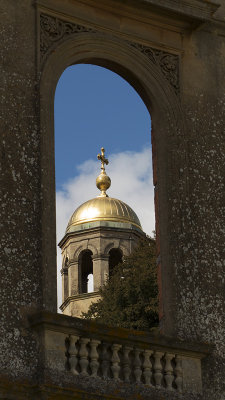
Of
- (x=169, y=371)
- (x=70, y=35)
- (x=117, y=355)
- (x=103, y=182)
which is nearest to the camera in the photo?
(x=117, y=355)

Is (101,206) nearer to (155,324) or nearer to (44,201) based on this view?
(155,324)

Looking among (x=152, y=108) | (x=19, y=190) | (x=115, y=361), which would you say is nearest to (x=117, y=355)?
(x=115, y=361)

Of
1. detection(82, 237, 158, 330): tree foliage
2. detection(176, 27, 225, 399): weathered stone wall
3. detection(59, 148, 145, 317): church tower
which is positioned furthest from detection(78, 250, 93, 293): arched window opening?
A: detection(176, 27, 225, 399): weathered stone wall

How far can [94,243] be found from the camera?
62.0 meters

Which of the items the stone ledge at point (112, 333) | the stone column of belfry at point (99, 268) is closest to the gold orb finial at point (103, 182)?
the stone column of belfry at point (99, 268)

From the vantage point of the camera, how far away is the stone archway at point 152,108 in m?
16.0

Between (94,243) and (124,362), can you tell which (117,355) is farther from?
(94,243)

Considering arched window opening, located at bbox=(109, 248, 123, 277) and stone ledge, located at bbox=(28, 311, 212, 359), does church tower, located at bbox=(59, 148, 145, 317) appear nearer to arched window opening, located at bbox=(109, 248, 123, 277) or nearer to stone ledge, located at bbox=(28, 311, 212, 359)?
arched window opening, located at bbox=(109, 248, 123, 277)

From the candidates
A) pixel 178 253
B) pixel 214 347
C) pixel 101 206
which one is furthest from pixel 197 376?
pixel 101 206

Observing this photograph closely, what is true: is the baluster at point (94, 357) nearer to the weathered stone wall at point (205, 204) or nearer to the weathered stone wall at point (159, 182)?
the weathered stone wall at point (159, 182)

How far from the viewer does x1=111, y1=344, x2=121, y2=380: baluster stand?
15.0 m

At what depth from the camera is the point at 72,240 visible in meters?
62.6

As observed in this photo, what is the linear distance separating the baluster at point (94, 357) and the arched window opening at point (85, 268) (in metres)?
46.6

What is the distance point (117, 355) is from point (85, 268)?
4841 cm
